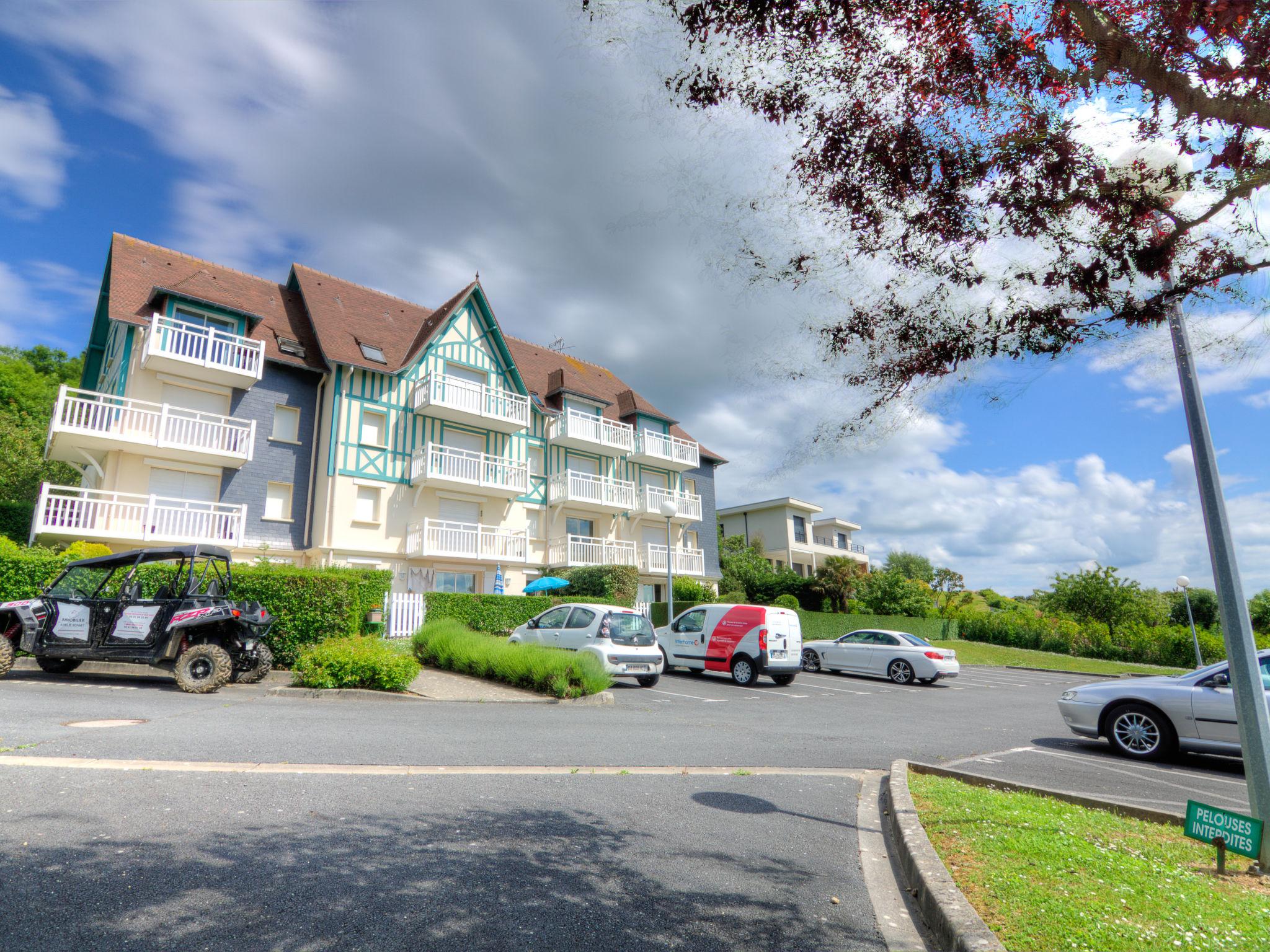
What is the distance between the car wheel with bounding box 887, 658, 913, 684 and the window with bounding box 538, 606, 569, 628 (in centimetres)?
976

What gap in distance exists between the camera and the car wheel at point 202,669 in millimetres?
10258

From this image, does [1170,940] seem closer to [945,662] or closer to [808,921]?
[808,921]

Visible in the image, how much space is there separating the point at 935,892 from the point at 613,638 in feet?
34.9

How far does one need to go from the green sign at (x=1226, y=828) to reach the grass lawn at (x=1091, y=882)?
202 mm

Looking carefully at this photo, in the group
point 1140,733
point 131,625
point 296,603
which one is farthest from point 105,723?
point 1140,733

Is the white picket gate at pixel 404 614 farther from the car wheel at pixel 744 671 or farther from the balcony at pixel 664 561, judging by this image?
the balcony at pixel 664 561

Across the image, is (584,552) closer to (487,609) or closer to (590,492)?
(590,492)

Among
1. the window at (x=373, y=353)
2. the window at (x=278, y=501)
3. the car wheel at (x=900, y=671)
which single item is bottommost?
the car wheel at (x=900, y=671)

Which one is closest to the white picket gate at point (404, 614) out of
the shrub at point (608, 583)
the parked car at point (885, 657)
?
the shrub at point (608, 583)

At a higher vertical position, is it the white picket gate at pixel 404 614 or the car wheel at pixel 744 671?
the white picket gate at pixel 404 614

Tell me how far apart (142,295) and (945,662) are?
80.6ft

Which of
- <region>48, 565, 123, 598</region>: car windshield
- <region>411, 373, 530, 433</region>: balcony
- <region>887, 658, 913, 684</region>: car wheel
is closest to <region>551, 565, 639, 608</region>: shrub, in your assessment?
<region>411, 373, 530, 433</region>: balcony

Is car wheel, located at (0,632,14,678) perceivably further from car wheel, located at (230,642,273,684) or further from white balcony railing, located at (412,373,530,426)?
white balcony railing, located at (412,373,530,426)

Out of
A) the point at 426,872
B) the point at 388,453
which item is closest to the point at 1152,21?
the point at 426,872
